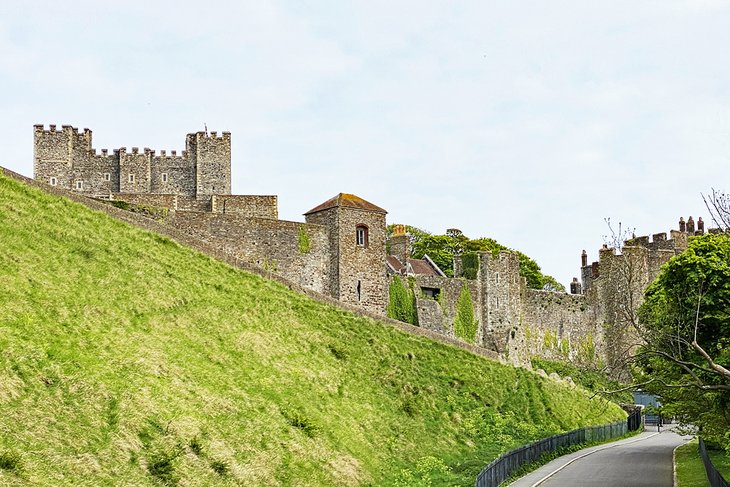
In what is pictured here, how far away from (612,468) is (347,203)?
66.3 feet

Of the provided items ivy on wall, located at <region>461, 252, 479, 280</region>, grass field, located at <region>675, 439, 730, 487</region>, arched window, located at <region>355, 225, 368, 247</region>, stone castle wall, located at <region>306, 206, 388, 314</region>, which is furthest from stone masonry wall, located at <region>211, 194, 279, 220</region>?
grass field, located at <region>675, 439, 730, 487</region>

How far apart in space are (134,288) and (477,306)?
101 feet

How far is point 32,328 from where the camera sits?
907 inches

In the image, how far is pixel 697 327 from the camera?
84.6 ft

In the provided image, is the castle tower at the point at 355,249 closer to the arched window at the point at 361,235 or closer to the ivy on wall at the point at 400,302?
the arched window at the point at 361,235

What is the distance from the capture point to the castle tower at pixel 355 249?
47250 millimetres

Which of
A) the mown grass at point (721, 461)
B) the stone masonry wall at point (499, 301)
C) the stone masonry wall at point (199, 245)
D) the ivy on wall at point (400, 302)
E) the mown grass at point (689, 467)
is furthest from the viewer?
the stone masonry wall at point (499, 301)

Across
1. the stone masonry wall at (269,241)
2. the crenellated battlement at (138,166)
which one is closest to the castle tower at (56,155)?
the crenellated battlement at (138,166)

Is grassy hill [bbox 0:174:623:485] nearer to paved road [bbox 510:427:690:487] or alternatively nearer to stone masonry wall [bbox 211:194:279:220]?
paved road [bbox 510:427:690:487]

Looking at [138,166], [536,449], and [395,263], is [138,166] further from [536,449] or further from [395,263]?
[536,449]

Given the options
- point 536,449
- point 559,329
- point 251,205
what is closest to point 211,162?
point 251,205

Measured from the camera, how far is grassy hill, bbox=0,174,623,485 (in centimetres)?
2005

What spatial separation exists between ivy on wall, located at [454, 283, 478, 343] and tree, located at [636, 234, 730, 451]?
2735cm

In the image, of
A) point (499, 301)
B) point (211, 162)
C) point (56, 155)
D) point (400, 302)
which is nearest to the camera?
point (400, 302)
